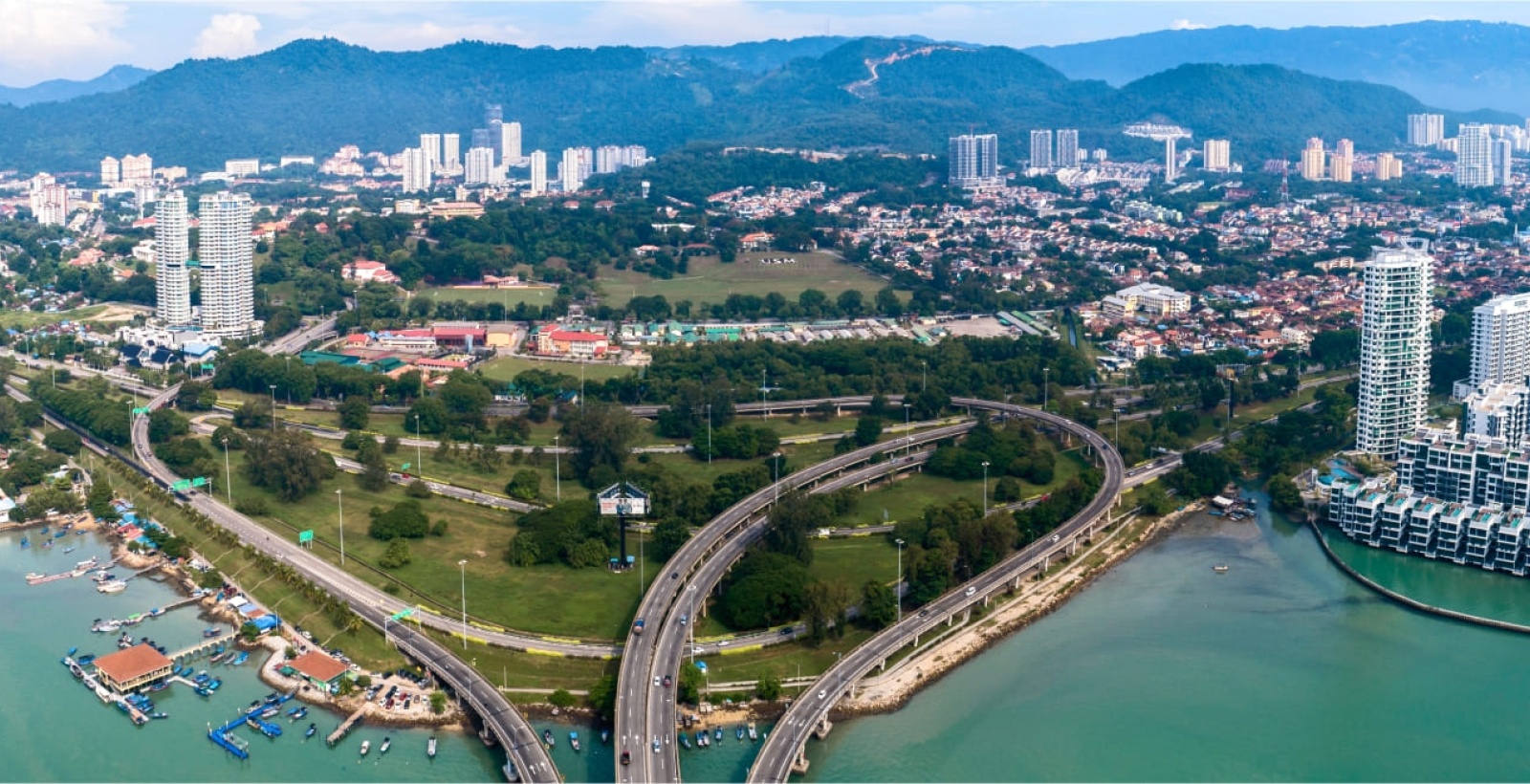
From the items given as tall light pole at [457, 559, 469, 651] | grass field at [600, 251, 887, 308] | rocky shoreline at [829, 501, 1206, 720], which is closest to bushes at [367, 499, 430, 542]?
tall light pole at [457, 559, 469, 651]

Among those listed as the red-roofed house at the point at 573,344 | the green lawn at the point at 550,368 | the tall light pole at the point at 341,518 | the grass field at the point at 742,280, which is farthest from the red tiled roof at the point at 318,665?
the grass field at the point at 742,280

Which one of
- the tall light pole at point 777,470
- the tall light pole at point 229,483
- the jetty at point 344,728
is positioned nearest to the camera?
the jetty at point 344,728

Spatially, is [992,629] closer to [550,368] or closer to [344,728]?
[344,728]

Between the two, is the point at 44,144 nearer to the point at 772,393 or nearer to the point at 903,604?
the point at 772,393

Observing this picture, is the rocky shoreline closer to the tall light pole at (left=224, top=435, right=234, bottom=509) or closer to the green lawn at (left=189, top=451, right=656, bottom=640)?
the green lawn at (left=189, top=451, right=656, bottom=640)

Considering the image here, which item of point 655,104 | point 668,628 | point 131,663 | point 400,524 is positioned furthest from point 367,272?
point 655,104

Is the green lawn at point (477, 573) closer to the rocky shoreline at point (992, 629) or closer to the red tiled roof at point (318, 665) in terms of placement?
the red tiled roof at point (318, 665)

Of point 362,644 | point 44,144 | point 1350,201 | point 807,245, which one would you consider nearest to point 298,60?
point 44,144
